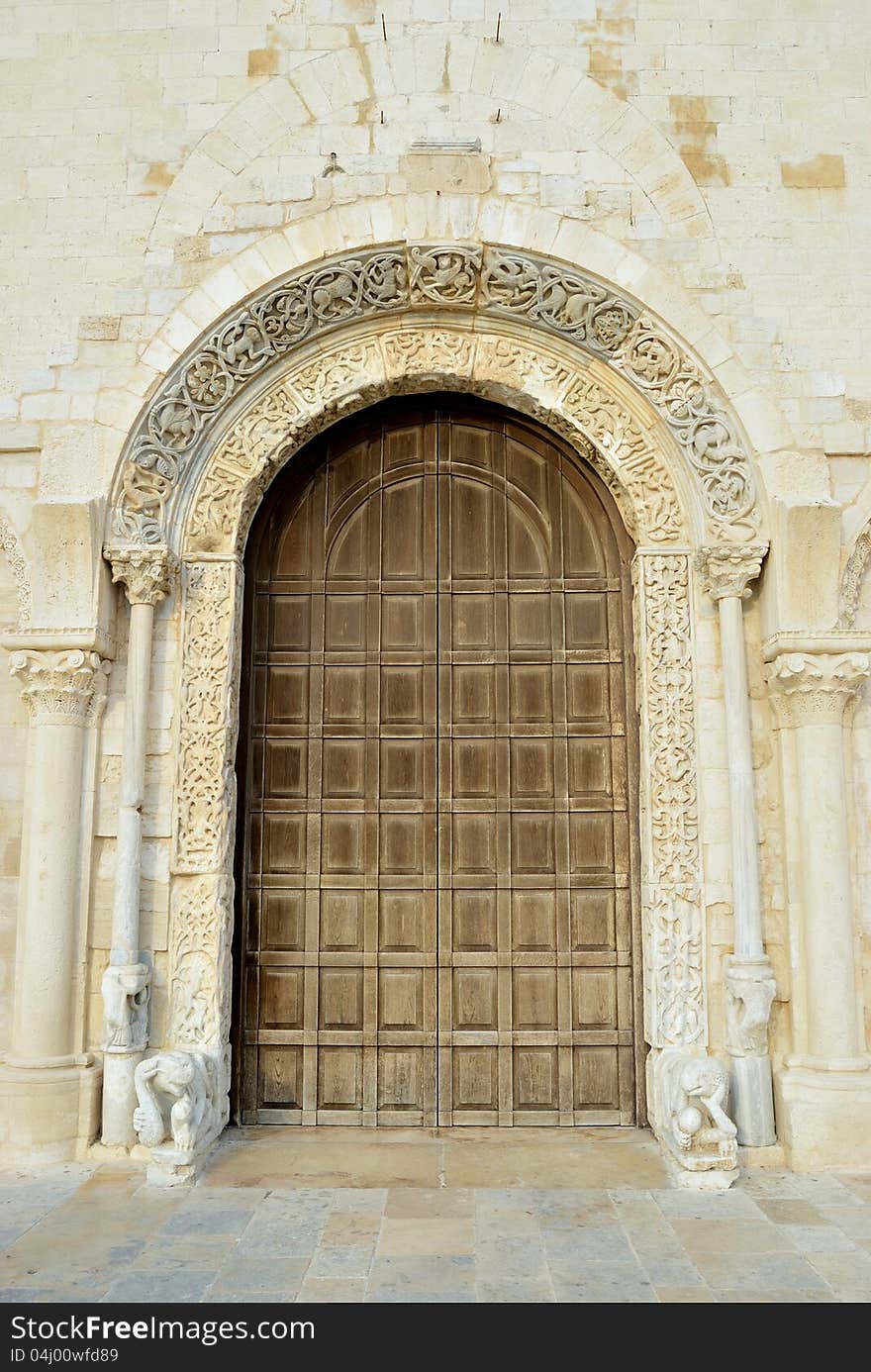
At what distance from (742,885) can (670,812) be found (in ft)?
1.85

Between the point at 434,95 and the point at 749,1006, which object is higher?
the point at 434,95

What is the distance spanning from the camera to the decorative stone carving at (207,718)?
19.0 feet

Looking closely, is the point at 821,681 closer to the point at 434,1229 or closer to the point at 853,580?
the point at 853,580

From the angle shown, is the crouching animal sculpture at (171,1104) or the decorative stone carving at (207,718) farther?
the decorative stone carving at (207,718)

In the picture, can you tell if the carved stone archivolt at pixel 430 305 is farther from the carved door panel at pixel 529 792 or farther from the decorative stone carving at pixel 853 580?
the carved door panel at pixel 529 792

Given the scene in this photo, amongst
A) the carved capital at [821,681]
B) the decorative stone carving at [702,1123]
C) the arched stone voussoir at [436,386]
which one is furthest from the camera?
the arched stone voussoir at [436,386]

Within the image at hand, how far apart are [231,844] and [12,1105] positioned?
176 centimetres

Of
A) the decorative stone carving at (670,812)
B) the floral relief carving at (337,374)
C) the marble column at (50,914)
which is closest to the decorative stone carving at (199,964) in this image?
the marble column at (50,914)

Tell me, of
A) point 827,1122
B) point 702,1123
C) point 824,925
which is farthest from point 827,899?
point 702,1123

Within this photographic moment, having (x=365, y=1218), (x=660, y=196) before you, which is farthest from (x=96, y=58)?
(x=365, y=1218)

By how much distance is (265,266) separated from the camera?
19.7ft

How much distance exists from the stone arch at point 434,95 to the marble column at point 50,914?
2678 mm

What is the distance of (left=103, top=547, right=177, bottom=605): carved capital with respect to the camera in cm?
577

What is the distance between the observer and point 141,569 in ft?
19.0
